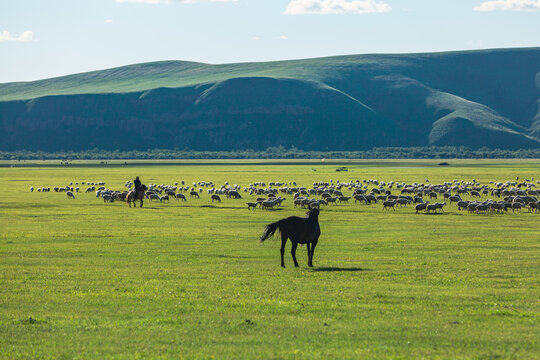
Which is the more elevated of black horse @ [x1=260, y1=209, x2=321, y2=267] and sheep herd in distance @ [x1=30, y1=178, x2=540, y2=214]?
black horse @ [x1=260, y1=209, x2=321, y2=267]

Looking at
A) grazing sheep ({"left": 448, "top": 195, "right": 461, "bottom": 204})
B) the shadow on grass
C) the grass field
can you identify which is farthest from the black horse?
grazing sheep ({"left": 448, "top": 195, "right": 461, "bottom": 204})

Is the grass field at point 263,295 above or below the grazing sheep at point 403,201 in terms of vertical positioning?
above

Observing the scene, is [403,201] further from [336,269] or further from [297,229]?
[297,229]

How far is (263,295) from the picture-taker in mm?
17891

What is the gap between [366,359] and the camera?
1220 cm

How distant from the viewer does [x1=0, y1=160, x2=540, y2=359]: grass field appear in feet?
43.1

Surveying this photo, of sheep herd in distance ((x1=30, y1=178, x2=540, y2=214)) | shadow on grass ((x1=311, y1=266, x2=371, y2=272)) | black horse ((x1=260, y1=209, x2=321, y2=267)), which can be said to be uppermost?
black horse ((x1=260, y1=209, x2=321, y2=267))

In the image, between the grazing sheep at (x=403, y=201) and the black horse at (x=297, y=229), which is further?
the grazing sheep at (x=403, y=201)

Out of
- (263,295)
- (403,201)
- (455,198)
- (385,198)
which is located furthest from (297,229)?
(385,198)

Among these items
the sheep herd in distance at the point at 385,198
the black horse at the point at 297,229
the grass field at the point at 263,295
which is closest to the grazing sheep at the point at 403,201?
the sheep herd in distance at the point at 385,198

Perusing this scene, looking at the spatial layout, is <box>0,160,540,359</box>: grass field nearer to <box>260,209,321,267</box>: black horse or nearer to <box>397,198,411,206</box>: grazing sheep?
<box>260,209,321,267</box>: black horse

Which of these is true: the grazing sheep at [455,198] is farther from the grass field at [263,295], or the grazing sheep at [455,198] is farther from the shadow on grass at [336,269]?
the shadow on grass at [336,269]

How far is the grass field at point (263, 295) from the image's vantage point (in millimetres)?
13141

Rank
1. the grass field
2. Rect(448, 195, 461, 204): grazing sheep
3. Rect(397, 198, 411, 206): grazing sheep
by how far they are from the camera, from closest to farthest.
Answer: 1. the grass field
2. Rect(397, 198, 411, 206): grazing sheep
3. Rect(448, 195, 461, 204): grazing sheep
